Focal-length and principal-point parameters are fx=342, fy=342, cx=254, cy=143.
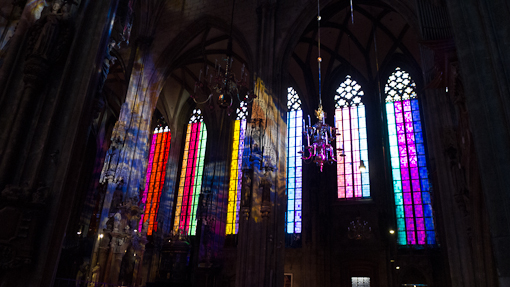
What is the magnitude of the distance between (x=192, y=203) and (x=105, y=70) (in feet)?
46.5

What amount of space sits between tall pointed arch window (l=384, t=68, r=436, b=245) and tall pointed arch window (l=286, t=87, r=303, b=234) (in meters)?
4.49

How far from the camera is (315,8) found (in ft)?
45.4

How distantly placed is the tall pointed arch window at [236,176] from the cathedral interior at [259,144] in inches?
4.3

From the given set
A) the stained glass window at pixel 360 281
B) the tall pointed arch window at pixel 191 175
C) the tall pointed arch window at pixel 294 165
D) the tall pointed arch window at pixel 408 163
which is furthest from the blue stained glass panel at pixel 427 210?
the tall pointed arch window at pixel 191 175

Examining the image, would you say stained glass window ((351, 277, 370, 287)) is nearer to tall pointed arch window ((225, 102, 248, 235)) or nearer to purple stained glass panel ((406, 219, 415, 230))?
purple stained glass panel ((406, 219, 415, 230))

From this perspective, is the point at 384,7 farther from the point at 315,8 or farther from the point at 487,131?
the point at 487,131

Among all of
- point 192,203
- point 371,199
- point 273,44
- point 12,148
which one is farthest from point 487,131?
point 192,203

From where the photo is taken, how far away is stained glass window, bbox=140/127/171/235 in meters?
19.7

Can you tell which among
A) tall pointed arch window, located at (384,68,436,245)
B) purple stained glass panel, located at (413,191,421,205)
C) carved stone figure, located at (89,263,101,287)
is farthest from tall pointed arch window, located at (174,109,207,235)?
purple stained glass panel, located at (413,191,421,205)

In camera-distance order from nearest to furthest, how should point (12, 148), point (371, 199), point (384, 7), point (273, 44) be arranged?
1. point (12, 148)
2. point (273, 44)
3. point (384, 7)
4. point (371, 199)

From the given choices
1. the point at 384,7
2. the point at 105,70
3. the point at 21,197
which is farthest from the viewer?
the point at 384,7

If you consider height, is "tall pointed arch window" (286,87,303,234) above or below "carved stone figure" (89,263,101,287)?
above

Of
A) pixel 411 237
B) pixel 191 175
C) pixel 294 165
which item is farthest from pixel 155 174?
pixel 411 237

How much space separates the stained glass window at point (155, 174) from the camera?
19.7 meters
